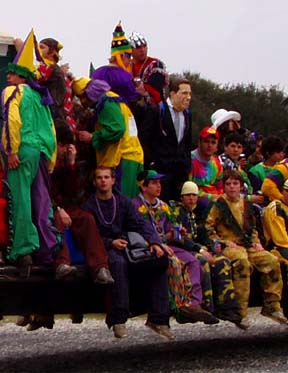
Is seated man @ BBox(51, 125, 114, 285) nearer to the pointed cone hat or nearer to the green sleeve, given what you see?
the green sleeve

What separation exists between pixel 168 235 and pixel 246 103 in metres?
47.0

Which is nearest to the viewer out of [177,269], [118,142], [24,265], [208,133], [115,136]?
[24,265]

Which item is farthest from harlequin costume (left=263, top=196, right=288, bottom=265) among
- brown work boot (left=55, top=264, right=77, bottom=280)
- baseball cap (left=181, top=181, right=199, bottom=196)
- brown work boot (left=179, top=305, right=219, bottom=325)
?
brown work boot (left=55, top=264, right=77, bottom=280)

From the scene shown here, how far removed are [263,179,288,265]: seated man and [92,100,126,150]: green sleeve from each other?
1934 mm

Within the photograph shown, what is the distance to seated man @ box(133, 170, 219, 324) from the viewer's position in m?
10.5

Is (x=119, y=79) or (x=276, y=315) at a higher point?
(x=119, y=79)

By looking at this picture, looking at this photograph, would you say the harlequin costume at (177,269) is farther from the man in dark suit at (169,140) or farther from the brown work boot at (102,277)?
the brown work boot at (102,277)

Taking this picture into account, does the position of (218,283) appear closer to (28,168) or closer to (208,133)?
(208,133)

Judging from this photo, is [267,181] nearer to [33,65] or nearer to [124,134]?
[124,134]

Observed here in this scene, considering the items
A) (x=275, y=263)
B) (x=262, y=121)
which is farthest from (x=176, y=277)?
(x=262, y=121)

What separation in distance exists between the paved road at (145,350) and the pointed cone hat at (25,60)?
2.70m

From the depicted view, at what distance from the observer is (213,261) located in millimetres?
10930

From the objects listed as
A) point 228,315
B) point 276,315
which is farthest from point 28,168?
point 276,315

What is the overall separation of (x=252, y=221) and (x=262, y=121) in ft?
136
